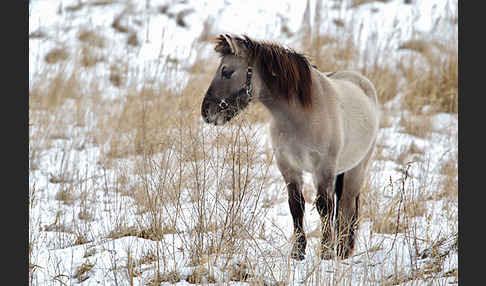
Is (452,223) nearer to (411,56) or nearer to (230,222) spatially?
(230,222)

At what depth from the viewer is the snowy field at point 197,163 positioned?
2.93 m

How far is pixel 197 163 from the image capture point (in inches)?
122

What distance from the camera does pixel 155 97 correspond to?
6.90 metres

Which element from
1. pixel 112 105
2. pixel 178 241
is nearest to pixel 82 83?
pixel 112 105

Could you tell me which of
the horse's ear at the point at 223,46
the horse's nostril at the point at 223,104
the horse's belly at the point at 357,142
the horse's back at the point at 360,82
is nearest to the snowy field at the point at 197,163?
the horse's nostril at the point at 223,104

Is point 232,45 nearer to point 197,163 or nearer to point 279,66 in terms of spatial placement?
point 279,66

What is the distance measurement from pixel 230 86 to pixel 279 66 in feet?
1.21

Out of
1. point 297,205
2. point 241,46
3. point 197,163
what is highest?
point 241,46

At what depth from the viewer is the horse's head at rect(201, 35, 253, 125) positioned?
10.6 feet

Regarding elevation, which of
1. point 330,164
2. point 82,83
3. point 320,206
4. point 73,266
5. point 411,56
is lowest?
point 73,266

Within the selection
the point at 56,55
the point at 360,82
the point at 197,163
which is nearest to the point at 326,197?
the point at 197,163

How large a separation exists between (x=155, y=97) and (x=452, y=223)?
14.6ft

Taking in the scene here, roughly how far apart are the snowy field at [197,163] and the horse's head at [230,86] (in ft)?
0.41

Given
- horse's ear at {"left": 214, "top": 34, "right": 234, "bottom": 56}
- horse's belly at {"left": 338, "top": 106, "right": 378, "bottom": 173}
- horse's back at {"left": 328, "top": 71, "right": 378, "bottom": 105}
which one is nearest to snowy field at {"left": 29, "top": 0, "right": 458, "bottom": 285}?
horse's belly at {"left": 338, "top": 106, "right": 378, "bottom": 173}
